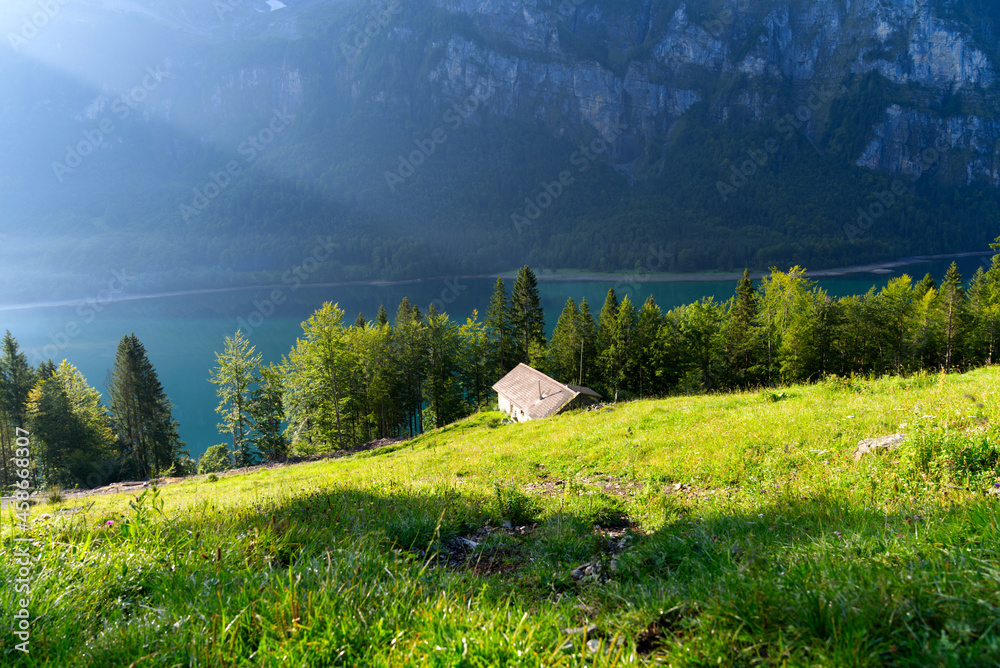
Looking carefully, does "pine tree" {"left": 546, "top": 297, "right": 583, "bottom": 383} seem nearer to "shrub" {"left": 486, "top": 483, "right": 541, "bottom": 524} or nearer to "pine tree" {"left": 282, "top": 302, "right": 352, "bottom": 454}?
"pine tree" {"left": 282, "top": 302, "right": 352, "bottom": 454}

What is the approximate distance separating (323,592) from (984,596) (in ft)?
12.2

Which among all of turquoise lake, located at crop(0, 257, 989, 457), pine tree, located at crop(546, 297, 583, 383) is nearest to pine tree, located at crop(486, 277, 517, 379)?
pine tree, located at crop(546, 297, 583, 383)

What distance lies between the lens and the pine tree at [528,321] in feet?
188

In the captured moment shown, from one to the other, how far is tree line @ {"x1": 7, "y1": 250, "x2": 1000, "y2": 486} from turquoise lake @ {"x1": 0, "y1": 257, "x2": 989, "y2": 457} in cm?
1850

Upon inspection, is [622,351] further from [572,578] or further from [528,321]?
[572,578]

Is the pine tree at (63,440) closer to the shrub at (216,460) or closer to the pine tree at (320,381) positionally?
the shrub at (216,460)

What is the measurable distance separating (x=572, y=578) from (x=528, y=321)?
2113 inches

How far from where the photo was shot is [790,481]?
6.88 metres

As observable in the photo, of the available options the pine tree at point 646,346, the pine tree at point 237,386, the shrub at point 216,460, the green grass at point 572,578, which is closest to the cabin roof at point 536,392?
the pine tree at point 646,346

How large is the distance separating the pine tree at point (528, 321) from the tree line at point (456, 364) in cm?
19

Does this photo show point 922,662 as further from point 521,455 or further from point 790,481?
point 521,455

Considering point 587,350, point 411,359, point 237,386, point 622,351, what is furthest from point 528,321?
point 237,386

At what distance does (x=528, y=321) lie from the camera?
190ft

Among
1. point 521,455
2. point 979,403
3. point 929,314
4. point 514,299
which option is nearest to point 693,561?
point 979,403
